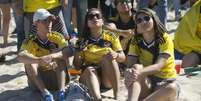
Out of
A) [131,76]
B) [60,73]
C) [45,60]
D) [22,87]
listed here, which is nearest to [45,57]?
[45,60]

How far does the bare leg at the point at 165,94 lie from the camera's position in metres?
4.71

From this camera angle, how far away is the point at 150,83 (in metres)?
4.96

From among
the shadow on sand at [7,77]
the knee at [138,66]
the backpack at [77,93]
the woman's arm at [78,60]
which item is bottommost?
the shadow on sand at [7,77]

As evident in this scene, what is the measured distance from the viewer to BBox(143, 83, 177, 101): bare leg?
471 centimetres

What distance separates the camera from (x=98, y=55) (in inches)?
217

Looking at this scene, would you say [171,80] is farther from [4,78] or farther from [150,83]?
[4,78]

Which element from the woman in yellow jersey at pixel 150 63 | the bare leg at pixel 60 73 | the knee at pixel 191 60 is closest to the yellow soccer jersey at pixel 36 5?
the bare leg at pixel 60 73

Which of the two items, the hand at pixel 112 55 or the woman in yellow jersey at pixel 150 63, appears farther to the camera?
the hand at pixel 112 55

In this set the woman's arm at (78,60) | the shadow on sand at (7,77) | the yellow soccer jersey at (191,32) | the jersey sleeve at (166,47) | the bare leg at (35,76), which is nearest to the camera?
the jersey sleeve at (166,47)

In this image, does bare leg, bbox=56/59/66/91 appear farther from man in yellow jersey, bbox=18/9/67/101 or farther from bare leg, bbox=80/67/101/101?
bare leg, bbox=80/67/101/101

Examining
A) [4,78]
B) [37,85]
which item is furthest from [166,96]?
[4,78]

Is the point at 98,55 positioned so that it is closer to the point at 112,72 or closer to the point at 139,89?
the point at 112,72

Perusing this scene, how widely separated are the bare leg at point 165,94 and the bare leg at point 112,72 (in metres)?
0.70

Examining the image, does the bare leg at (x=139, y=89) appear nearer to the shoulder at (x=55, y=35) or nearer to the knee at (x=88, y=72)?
the knee at (x=88, y=72)
